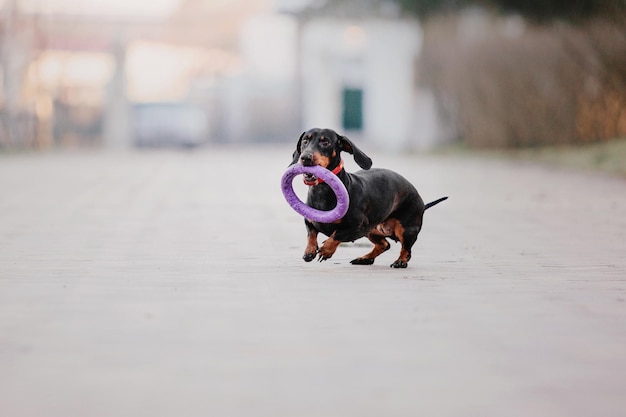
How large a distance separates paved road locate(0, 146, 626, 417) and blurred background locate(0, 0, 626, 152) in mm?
12796

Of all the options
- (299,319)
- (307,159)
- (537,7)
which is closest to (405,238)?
(307,159)

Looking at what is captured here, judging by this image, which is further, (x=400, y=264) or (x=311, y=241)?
(x=400, y=264)

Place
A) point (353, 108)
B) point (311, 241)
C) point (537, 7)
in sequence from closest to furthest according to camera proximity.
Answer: point (311, 241), point (537, 7), point (353, 108)

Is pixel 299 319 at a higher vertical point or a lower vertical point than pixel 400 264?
higher

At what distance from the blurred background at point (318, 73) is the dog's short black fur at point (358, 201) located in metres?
14.9

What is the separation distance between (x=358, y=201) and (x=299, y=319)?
1829mm

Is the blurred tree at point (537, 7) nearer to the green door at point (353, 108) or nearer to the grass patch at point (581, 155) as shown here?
the grass patch at point (581, 155)

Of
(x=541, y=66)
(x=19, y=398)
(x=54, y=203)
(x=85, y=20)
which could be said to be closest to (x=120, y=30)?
(x=85, y=20)

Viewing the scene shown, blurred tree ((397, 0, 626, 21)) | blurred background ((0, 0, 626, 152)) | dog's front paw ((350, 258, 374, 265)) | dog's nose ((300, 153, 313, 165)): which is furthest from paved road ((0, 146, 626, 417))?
blurred background ((0, 0, 626, 152))

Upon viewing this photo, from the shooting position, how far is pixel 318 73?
43.9 meters

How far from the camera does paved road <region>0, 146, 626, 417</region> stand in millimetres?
4789

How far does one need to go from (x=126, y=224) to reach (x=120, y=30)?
34.3m

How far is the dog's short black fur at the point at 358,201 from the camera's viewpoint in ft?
26.9

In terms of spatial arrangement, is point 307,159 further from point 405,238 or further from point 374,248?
point 374,248
